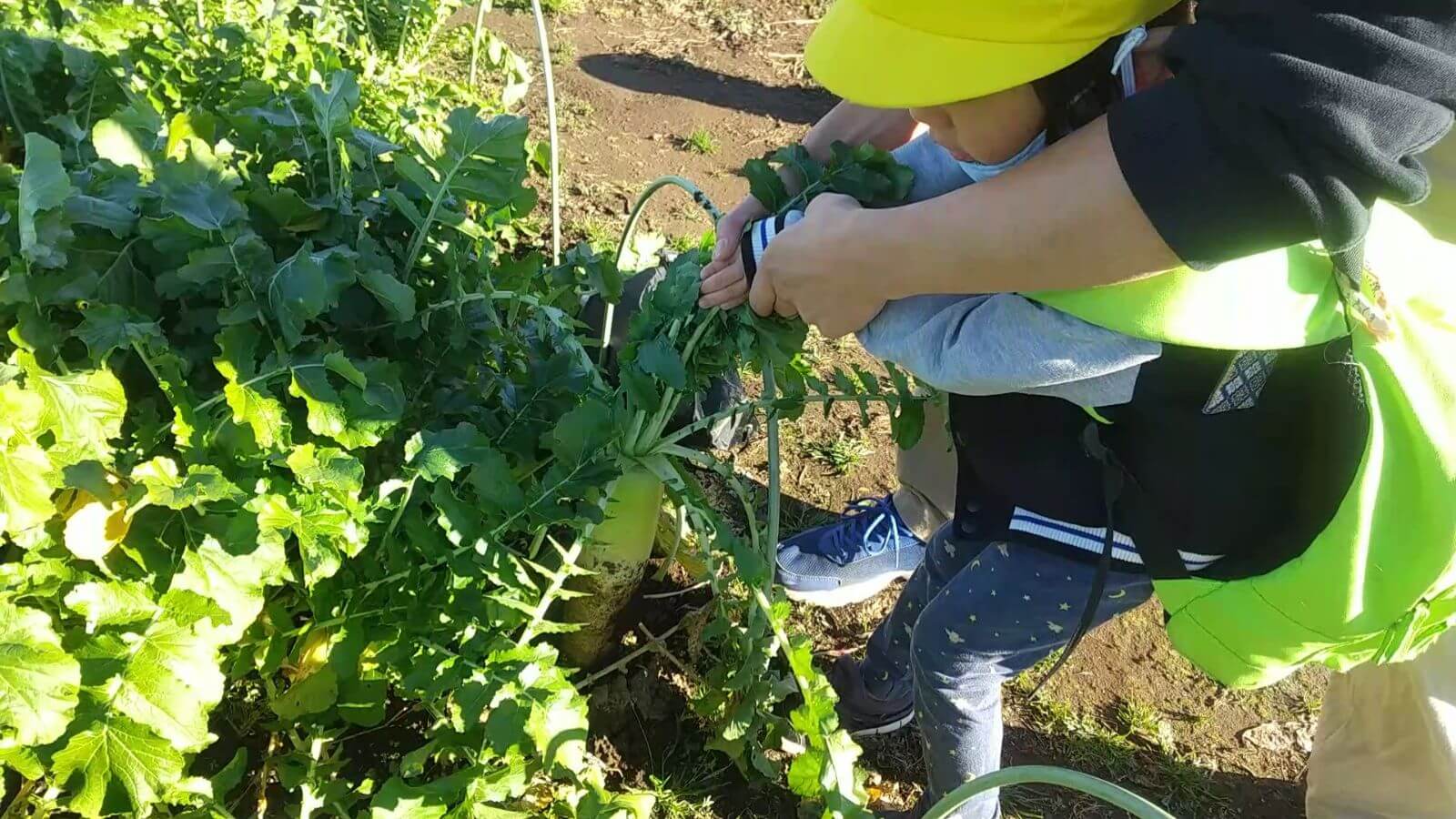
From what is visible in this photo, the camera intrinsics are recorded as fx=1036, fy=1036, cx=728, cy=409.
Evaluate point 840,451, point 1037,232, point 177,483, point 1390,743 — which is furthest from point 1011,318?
point 840,451

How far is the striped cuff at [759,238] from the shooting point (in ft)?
4.34

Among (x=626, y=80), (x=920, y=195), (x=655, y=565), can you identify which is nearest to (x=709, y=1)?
(x=626, y=80)

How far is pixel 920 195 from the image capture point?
1408mm

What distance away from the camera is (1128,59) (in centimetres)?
100

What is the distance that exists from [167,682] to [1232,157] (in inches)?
49.1

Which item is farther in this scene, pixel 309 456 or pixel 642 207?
pixel 642 207

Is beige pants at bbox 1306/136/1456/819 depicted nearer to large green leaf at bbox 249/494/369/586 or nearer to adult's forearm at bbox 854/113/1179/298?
adult's forearm at bbox 854/113/1179/298

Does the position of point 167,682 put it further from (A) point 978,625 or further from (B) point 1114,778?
(B) point 1114,778

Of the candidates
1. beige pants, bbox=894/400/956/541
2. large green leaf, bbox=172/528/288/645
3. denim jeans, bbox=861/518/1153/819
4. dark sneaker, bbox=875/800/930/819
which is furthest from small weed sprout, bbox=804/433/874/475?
large green leaf, bbox=172/528/288/645

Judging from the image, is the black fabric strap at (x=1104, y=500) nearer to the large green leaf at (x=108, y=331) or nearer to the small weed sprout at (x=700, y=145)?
the large green leaf at (x=108, y=331)

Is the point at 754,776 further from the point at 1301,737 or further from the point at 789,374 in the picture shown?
the point at 1301,737

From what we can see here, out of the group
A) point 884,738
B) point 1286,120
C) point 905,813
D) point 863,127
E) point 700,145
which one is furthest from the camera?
point 700,145

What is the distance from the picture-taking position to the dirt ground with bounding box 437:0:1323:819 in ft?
6.75

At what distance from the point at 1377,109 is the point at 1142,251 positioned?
21 cm
